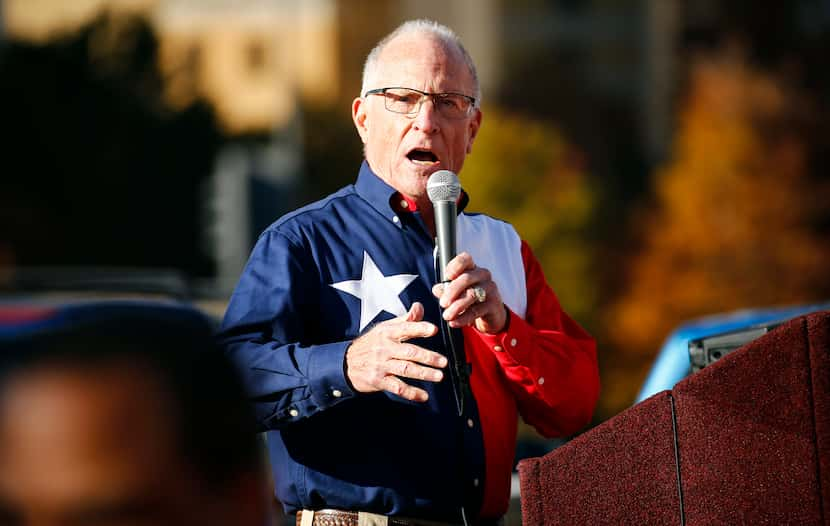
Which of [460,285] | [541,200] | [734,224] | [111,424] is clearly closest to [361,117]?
[460,285]

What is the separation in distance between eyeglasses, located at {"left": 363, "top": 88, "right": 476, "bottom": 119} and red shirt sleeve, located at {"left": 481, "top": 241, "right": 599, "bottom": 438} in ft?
1.57

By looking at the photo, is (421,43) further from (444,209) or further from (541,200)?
(541,200)

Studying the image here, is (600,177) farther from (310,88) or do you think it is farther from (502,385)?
(502,385)

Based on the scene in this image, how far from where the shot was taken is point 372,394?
134 inches

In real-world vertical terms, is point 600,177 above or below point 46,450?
below

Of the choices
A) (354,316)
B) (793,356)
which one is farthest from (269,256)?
(793,356)

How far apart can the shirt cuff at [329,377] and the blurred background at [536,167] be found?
5994 mm

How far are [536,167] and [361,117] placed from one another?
147ft

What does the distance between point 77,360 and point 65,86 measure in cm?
3121

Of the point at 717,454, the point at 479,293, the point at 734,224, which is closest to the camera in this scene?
the point at 717,454

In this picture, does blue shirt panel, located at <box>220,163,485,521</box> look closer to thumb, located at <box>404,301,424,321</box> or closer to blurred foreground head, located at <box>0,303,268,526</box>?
thumb, located at <box>404,301,424,321</box>

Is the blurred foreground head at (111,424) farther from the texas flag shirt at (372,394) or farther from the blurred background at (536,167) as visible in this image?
the blurred background at (536,167)

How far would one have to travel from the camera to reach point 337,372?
3191 millimetres

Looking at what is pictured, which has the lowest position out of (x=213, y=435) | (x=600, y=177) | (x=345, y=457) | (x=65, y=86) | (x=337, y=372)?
(x=600, y=177)
